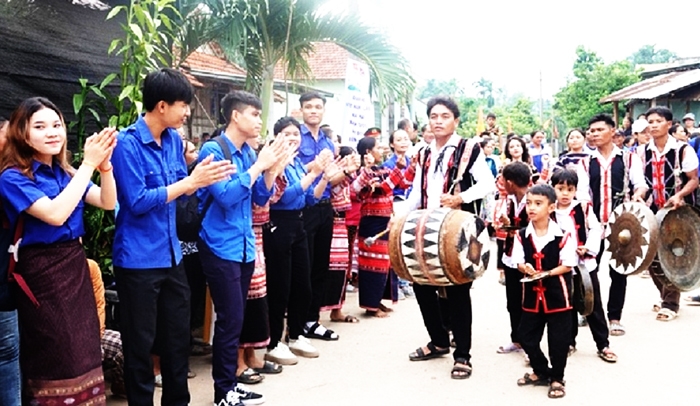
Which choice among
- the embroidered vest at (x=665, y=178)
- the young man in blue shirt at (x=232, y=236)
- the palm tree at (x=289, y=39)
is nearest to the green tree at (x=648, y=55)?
the palm tree at (x=289, y=39)

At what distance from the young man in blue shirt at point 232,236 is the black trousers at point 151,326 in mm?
383

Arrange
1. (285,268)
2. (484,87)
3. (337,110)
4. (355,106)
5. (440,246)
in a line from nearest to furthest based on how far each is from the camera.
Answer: (440,246) < (285,268) < (355,106) < (337,110) < (484,87)

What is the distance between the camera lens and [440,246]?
13.8 ft

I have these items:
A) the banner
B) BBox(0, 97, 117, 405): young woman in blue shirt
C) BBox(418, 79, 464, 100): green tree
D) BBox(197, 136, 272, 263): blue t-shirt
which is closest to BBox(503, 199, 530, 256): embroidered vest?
BBox(197, 136, 272, 263): blue t-shirt

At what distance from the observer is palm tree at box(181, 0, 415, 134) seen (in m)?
7.40

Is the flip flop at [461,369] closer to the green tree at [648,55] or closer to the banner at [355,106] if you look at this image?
the banner at [355,106]

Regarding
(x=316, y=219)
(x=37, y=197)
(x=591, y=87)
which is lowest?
(x=316, y=219)

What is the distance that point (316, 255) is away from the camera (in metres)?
5.69

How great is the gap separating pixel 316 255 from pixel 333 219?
359 mm

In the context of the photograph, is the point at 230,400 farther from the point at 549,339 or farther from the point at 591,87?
the point at 591,87

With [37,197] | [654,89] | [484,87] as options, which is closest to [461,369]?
[37,197]

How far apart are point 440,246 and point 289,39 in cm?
455

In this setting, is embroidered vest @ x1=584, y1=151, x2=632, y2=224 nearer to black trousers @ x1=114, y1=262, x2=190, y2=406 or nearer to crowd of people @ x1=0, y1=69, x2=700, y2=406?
crowd of people @ x1=0, y1=69, x2=700, y2=406

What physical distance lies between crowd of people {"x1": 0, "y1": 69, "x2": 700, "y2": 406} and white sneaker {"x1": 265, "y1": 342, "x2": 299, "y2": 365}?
0.01 m
